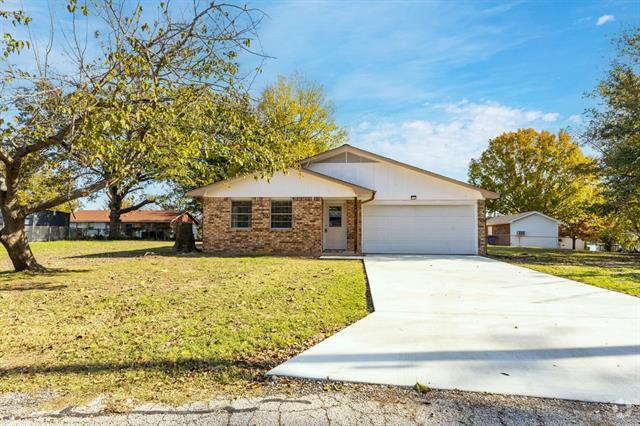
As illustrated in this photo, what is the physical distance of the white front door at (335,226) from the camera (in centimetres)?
1744

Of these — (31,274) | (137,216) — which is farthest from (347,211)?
(137,216)

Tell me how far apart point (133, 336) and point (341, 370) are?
260cm

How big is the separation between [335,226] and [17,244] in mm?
11314

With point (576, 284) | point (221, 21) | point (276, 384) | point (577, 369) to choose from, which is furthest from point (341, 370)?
point (576, 284)

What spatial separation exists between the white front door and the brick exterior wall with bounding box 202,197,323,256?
152 cm

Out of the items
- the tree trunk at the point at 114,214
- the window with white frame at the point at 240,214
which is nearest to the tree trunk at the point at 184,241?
the window with white frame at the point at 240,214

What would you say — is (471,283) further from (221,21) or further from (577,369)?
(221,21)

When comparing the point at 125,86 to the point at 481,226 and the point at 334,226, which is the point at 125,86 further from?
the point at 481,226

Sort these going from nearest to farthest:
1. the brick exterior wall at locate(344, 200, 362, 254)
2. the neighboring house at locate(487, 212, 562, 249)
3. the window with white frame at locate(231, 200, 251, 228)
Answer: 1. the window with white frame at locate(231, 200, 251, 228)
2. the brick exterior wall at locate(344, 200, 362, 254)
3. the neighboring house at locate(487, 212, 562, 249)

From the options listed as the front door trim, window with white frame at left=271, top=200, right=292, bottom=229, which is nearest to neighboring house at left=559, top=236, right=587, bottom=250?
the front door trim

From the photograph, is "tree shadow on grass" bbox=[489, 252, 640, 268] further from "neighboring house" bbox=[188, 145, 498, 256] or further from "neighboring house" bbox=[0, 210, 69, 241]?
"neighboring house" bbox=[0, 210, 69, 241]

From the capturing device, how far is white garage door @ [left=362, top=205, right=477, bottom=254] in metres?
17.2

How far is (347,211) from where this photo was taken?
681 inches

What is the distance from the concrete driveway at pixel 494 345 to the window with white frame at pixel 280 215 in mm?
9281
